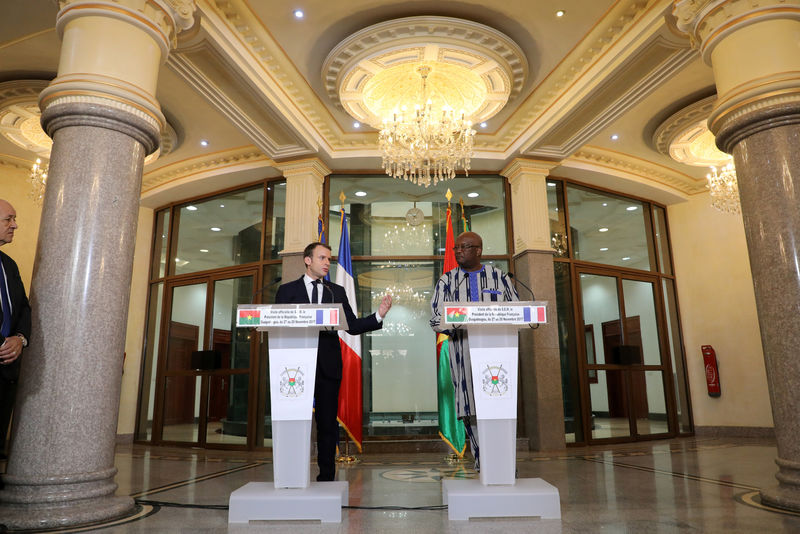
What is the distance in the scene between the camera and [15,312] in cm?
270

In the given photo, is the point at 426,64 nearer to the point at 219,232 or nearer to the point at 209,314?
the point at 219,232

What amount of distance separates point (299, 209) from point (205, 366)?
2739 mm

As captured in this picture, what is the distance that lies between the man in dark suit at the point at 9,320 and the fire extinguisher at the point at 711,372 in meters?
8.90

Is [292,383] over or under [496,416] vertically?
over

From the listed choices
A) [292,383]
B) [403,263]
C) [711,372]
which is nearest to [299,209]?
Answer: [403,263]

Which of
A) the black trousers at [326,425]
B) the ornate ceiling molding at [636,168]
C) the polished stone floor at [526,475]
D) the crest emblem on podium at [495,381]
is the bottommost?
the polished stone floor at [526,475]

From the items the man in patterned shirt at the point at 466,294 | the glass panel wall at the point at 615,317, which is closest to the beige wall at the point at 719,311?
the glass panel wall at the point at 615,317

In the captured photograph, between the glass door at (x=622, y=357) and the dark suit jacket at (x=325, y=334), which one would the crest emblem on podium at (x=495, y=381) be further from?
the glass door at (x=622, y=357)

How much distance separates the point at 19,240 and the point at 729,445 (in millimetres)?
10557

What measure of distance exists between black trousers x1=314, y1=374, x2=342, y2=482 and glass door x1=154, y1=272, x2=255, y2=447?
4.19 m

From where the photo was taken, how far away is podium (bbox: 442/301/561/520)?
263 centimetres

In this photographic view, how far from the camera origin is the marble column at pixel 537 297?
22.1ft

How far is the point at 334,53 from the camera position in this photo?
211 inches

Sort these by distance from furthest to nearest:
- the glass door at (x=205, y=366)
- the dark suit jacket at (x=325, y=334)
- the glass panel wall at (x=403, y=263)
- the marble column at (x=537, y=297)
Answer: the glass door at (x=205, y=366) → the glass panel wall at (x=403, y=263) → the marble column at (x=537, y=297) → the dark suit jacket at (x=325, y=334)
